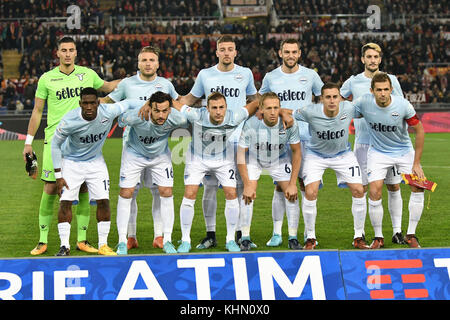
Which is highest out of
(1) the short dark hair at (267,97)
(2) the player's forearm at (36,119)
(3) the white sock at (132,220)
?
(1) the short dark hair at (267,97)

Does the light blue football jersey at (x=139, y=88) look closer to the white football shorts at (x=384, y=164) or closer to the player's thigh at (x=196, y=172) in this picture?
the player's thigh at (x=196, y=172)

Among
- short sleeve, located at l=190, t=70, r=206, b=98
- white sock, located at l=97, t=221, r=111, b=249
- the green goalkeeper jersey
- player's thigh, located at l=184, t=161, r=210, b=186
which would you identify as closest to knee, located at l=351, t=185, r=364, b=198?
player's thigh, located at l=184, t=161, r=210, b=186

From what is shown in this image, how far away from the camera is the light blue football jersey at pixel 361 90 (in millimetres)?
8562

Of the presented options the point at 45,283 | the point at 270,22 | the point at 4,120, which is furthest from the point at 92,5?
the point at 45,283

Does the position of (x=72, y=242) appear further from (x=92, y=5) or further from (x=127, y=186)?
(x=92, y=5)

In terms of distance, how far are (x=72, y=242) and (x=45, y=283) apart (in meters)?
2.95

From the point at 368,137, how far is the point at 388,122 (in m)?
0.71

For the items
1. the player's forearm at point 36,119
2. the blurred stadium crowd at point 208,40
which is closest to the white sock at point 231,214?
the player's forearm at point 36,119

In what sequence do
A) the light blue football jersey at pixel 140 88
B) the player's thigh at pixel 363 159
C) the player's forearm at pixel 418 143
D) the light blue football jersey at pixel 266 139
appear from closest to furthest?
1. the player's forearm at pixel 418 143
2. the light blue football jersey at pixel 266 139
3. the light blue football jersey at pixel 140 88
4. the player's thigh at pixel 363 159

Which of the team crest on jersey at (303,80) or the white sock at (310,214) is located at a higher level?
the team crest on jersey at (303,80)

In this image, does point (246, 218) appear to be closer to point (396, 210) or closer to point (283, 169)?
point (283, 169)

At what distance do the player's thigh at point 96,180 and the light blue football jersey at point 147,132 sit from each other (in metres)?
0.41

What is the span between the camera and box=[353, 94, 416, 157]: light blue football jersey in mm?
7973

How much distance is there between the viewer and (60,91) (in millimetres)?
8070
